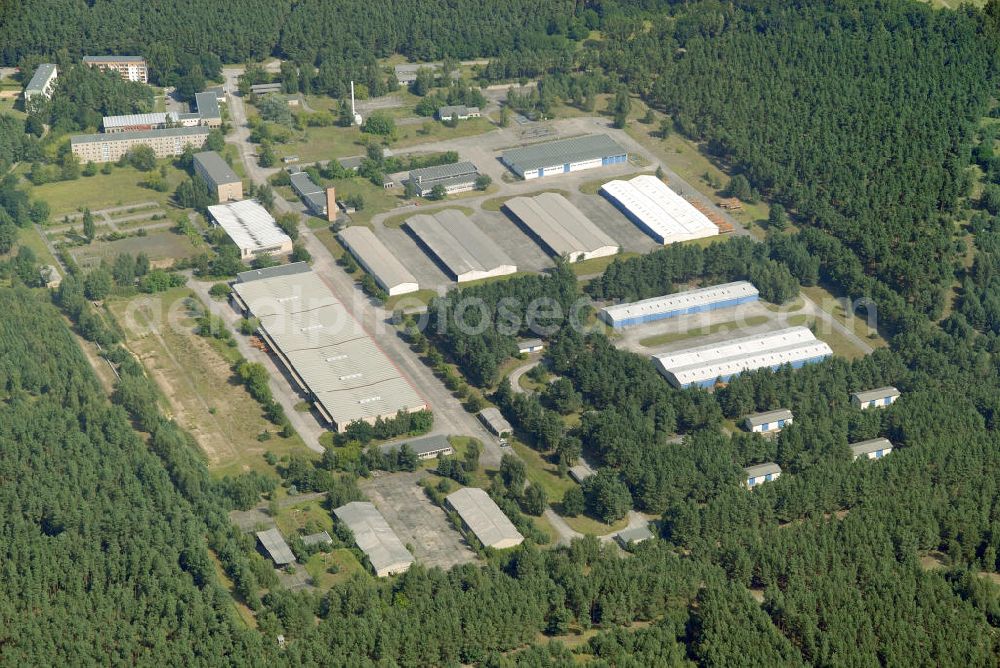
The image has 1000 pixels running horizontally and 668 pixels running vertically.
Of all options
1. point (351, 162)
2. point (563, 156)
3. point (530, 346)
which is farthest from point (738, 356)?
point (351, 162)

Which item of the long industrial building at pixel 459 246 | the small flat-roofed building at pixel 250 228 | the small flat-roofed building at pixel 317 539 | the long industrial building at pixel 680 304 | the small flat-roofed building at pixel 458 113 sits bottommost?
the small flat-roofed building at pixel 317 539

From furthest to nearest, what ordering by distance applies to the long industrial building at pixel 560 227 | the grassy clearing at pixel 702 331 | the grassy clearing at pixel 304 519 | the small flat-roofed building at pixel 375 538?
the long industrial building at pixel 560 227 < the grassy clearing at pixel 702 331 < the grassy clearing at pixel 304 519 < the small flat-roofed building at pixel 375 538

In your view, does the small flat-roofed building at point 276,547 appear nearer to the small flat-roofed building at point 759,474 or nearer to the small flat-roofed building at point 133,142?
the small flat-roofed building at point 759,474

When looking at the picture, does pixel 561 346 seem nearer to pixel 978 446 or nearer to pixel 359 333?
pixel 359 333

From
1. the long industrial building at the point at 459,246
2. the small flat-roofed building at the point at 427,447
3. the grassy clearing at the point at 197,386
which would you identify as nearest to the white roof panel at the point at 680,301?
the long industrial building at the point at 459,246

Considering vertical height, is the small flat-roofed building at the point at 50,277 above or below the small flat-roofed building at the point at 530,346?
above
